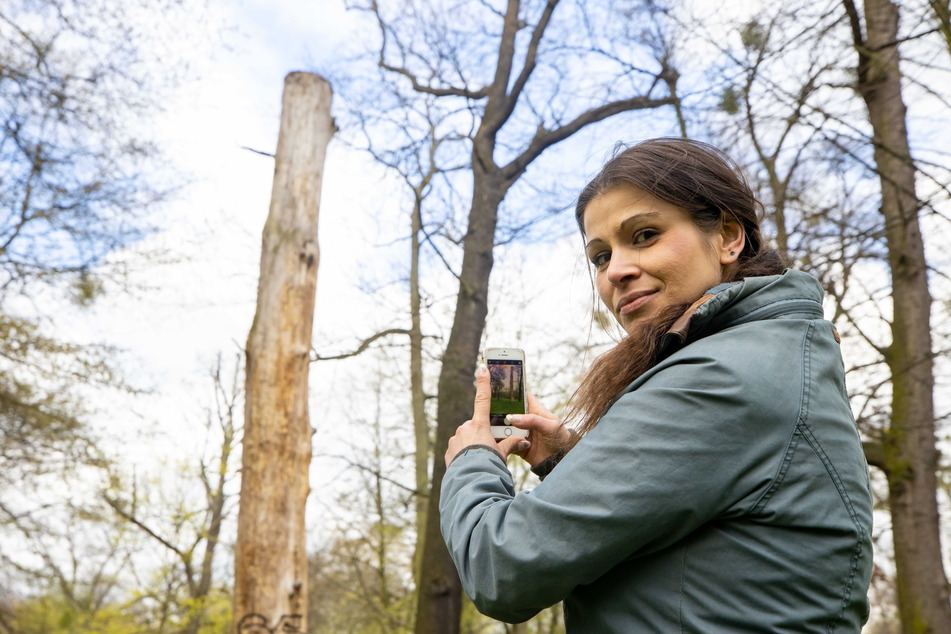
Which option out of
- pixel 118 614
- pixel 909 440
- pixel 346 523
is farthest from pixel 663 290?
pixel 118 614

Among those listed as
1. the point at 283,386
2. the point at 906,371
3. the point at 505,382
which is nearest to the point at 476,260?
the point at 283,386

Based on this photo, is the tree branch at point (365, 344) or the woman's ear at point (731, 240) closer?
the woman's ear at point (731, 240)

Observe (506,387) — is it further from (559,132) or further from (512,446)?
(559,132)

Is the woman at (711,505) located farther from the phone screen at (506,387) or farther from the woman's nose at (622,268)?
the phone screen at (506,387)

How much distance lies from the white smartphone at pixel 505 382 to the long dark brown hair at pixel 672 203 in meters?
0.23

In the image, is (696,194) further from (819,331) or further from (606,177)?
(819,331)

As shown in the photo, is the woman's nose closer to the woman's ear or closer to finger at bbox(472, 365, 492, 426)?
the woman's ear

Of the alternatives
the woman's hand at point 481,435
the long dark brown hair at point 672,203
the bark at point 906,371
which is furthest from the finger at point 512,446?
the bark at point 906,371

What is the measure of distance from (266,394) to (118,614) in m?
14.0

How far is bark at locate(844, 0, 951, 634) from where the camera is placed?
561 cm

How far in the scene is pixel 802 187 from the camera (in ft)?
24.0

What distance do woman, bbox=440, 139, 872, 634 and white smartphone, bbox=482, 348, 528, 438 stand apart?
0.60m

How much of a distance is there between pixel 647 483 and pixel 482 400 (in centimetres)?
61

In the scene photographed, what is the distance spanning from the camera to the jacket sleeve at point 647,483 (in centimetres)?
113
